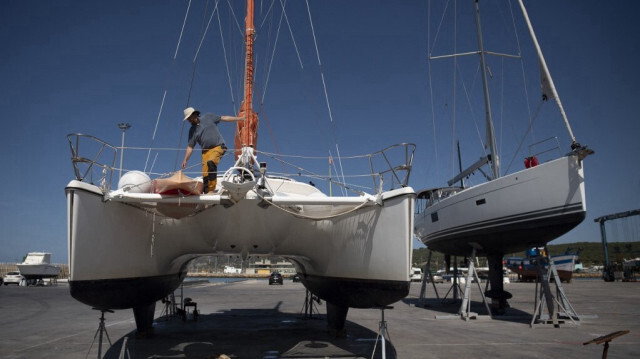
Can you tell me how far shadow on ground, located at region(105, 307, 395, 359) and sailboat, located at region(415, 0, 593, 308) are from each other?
4.66 meters

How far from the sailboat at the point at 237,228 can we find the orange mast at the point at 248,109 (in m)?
0.02

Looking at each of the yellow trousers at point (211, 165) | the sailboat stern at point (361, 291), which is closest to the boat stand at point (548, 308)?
the sailboat stern at point (361, 291)

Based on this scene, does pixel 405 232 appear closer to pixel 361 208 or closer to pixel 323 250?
pixel 361 208

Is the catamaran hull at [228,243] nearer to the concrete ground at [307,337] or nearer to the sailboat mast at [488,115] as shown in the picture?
the concrete ground at [307,337]

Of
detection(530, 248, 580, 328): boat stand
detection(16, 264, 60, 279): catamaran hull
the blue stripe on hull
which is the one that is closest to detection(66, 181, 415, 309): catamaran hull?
the blue stripe on hull

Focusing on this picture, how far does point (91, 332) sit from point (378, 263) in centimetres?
688

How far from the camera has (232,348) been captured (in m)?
6.73

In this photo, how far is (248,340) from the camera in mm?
7516

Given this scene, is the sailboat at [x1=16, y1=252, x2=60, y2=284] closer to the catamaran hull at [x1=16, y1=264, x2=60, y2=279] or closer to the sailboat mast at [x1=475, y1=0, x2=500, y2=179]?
the catamaran hull at [x1=16, y1=264, x2=60, y2=279]

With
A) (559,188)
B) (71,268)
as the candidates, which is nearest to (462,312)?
(559,188)

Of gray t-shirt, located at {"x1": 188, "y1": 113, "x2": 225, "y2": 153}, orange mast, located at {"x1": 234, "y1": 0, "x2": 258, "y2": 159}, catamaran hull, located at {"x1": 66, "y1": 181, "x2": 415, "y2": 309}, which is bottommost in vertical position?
catamaran hull, located at {"x1": 66, "y1": 181, "x2": 415, "y2": 309}

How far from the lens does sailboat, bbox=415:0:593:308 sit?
8953mm

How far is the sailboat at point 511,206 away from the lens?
895 cm

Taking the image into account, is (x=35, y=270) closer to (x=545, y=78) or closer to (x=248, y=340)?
(x=248, y=340)
